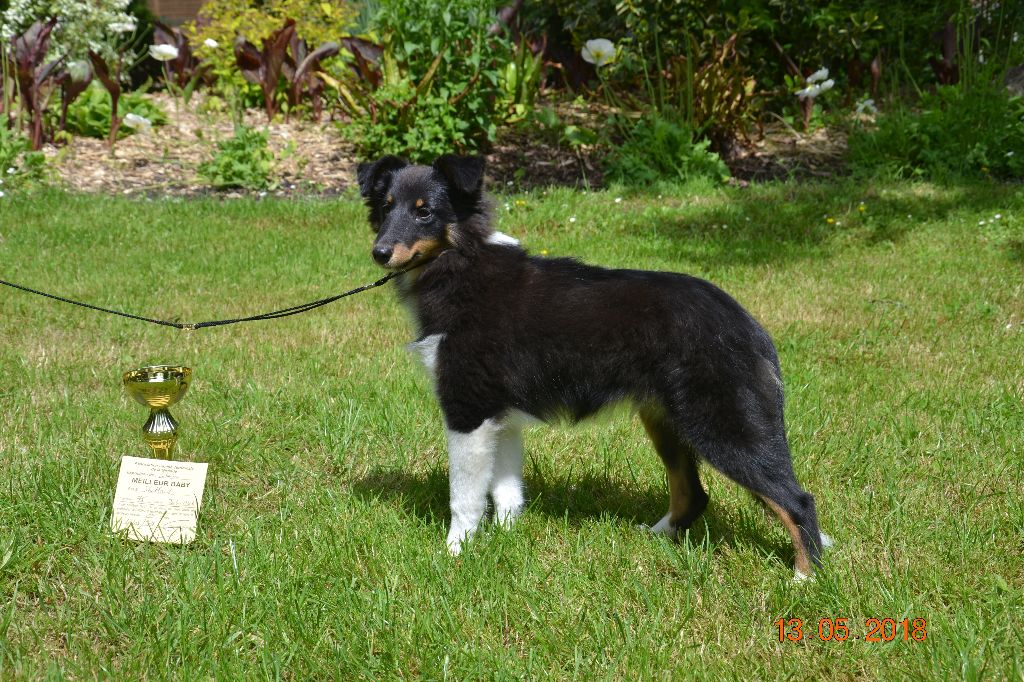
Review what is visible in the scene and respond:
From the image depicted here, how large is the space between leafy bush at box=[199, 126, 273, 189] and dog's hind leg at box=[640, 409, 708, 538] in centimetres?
675

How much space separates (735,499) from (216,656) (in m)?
2.21

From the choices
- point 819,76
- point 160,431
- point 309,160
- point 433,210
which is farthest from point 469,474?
point 819,76

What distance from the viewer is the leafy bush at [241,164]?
29.8 feet

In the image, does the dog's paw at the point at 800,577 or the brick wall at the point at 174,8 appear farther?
the brick wall at the point at 174,8

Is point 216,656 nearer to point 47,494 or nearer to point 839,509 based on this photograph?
point 47,494

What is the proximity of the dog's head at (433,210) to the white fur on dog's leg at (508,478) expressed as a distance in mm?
823

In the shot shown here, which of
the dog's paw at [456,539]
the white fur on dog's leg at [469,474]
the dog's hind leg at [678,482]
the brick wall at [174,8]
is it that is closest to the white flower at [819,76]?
the dog's hind leg at [678,482]

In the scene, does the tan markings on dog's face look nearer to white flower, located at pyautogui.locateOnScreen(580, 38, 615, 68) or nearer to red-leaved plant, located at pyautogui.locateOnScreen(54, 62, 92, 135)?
white flower, located at pyautogui.locateOnScreen(580, 38, 615, 68)

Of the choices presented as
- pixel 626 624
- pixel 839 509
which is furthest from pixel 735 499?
pixel 626 624

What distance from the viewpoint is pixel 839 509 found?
3617 mm

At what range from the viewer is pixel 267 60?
1055cm

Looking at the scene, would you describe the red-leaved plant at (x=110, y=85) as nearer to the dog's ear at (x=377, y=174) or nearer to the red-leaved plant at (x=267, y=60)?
the red-leaved plant at (x=267, y=60)

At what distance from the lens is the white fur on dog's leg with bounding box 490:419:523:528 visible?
3.64 meters
